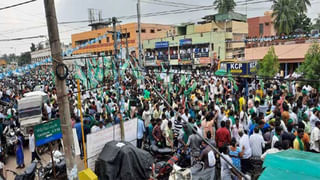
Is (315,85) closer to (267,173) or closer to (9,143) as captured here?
(267,173)

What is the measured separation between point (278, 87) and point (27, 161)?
38.1 ft

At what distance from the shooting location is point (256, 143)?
620 cm

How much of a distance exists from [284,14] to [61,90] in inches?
1355

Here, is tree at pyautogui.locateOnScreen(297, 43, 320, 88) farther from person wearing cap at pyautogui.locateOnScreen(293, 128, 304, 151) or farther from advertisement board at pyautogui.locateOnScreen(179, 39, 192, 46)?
advertisement board at pyautogui.locateOnScreen(179, 39, 192, 46)

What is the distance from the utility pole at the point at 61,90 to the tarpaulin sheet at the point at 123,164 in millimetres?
710

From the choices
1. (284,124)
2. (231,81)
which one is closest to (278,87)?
(231,81)

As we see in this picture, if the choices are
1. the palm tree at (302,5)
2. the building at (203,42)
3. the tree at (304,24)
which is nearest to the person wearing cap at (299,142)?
the building at (203,42)

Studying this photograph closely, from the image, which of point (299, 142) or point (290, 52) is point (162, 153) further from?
point (290, 52)

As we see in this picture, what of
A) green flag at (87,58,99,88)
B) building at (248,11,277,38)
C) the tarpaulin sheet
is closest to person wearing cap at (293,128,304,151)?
the tarpaulin sheet

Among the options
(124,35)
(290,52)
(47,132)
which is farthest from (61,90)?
(124,35)

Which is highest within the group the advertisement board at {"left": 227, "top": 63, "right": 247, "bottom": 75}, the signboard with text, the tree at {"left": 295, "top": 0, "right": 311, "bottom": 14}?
the tree at {"left": 295, "top": 0, "right": 311, "bottom": 14}

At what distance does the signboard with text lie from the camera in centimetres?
562

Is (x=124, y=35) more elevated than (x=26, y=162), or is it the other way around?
(x=124, y=35)

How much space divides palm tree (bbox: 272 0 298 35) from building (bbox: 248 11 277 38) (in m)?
7.49
